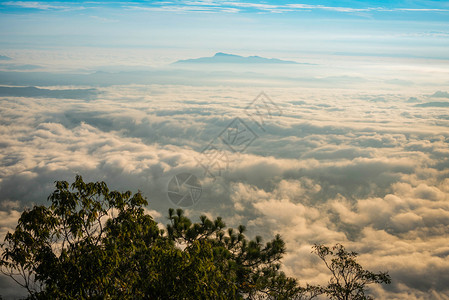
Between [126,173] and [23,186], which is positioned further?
[126,173]

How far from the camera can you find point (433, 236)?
6191 inches

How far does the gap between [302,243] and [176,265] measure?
539 feet

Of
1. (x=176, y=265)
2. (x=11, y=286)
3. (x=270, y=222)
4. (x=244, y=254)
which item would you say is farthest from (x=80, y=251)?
(x=270, y=222)

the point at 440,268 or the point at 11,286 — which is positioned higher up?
the point at 440,268

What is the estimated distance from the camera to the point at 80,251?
7914mm

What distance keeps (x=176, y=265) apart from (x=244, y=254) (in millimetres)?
11989

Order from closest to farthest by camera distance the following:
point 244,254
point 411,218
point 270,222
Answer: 1. point 244,254
2. point 411,218
3. point 270,222

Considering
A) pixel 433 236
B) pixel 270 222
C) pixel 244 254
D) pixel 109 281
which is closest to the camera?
pixel 109 281

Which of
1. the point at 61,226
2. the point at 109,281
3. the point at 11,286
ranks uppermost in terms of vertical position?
the point at 61,226

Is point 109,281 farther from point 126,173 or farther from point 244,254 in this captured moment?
point 126,173

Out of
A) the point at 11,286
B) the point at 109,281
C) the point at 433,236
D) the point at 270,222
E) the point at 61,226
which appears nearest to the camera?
the point at 109,281

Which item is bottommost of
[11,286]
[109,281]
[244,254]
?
[11,286]

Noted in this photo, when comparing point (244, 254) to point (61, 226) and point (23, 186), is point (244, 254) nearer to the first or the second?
point (61, 226)

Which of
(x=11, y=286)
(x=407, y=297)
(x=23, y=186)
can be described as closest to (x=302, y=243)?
(x=407, y=297)
